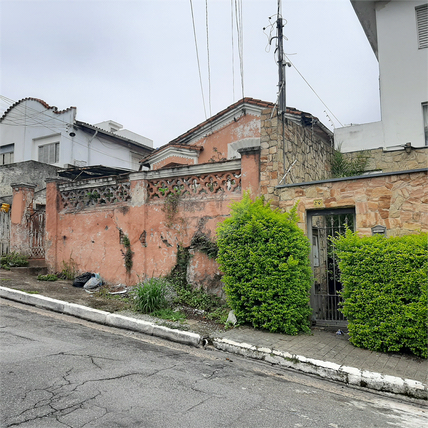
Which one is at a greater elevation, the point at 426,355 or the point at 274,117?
the point at 274,117

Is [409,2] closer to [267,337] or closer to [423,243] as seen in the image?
[423,243]

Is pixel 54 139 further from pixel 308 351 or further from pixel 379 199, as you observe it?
pixel 308 351

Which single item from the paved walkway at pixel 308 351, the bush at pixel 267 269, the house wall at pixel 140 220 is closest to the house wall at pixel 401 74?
the house wall at pixel 140 220

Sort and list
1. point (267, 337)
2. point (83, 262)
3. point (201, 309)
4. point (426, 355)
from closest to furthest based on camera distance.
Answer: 1. point (426, 355)
2. point (267, 337)
3. point (201, 309)
4. point (83, 262)

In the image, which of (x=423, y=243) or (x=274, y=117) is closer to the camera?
(x=423, y=243)

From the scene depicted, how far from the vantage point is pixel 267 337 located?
6246 millimetres

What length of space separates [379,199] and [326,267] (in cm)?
169

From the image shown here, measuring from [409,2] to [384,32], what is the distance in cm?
108

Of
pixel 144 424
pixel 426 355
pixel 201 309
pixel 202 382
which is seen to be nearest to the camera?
pixel 144 424

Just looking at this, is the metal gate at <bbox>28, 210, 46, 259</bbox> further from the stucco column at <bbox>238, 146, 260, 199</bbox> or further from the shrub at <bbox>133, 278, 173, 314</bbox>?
the stucco column at <bbox>238, 146, 260, 199</bbox>

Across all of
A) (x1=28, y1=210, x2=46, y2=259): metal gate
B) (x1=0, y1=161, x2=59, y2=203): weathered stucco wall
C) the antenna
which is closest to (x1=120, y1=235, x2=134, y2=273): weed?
(x1=28, y1=210, x2=46, y2=259): metal gate

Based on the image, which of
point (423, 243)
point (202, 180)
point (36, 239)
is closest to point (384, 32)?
point (202, 180)

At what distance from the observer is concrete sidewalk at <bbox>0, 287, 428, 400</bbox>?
483 cm

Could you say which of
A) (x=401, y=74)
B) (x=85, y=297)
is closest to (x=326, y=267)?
(x=85, y=297)
